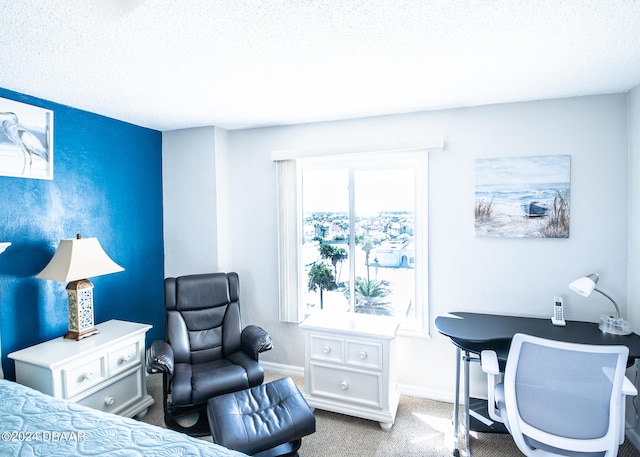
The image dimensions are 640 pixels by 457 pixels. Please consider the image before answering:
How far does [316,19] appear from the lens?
1.44m

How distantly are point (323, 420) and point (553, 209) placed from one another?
7.51ft

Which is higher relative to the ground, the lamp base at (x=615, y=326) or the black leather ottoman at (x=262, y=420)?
the lamp base at (x=615, y=326)

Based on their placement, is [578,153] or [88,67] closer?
[88,67]

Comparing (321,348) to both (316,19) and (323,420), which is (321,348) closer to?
(323,420)

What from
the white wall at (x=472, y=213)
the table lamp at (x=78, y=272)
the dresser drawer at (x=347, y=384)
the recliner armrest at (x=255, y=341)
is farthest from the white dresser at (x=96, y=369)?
the dresser drawer at (x=347, y=384)

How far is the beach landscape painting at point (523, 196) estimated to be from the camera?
243 cm

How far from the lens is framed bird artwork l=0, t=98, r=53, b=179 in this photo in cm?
222

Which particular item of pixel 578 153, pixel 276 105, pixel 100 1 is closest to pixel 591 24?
pixel 578 153

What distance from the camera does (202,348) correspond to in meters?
2.79

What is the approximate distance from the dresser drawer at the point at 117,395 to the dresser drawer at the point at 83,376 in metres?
0.09

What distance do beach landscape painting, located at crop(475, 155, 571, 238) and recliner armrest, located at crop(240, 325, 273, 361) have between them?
6.11 ft

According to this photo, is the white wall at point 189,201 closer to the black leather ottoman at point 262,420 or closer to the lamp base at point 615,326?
the black leather ottoman at point 262,420

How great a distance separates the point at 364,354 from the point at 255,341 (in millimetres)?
851

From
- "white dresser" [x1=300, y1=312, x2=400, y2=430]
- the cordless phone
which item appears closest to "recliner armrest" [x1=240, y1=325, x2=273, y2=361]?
"white dresser" [x1=300, y1=312, x2=400, y2=430]
